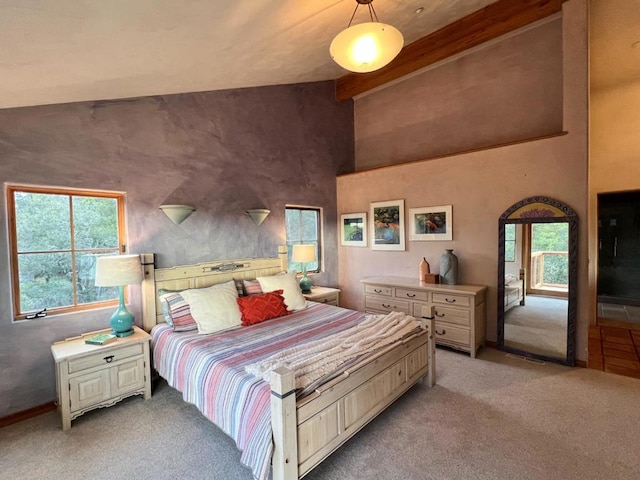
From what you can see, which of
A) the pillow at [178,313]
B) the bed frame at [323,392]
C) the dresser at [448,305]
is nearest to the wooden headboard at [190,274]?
the bed frame at [323,392]

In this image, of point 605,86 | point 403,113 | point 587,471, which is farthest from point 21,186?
point 605,86

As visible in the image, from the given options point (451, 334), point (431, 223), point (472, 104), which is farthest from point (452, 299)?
point (472, 104)

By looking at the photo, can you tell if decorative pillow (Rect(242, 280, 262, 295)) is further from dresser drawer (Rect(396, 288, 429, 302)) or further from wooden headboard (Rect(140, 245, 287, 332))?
dresser drawer (Rect(396, 288, 429, 302))

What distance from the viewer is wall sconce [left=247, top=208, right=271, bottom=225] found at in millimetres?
3814

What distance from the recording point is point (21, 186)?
2.39 m

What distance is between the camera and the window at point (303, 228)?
178 inches

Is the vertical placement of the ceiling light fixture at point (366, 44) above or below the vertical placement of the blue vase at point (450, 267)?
above

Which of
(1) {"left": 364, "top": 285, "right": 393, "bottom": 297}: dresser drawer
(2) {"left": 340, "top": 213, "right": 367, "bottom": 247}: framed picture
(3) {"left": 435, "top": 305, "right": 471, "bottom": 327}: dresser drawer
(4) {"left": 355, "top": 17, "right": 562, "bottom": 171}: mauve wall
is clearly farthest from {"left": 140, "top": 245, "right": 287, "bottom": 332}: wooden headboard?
(4) {"left": 355, "top": 17, "right": 562, "bottom": 171}: mauve wall

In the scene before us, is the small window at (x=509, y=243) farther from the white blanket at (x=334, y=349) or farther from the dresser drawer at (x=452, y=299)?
the white blanket at (x=334, y=349)

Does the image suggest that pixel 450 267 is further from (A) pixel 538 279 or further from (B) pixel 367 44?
(B) pixel 367 44

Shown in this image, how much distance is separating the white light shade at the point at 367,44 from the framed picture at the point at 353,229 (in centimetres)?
288

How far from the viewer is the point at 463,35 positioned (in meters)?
3.81

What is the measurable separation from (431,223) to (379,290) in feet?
3.86

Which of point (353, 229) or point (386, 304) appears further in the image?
point (353, 229)
